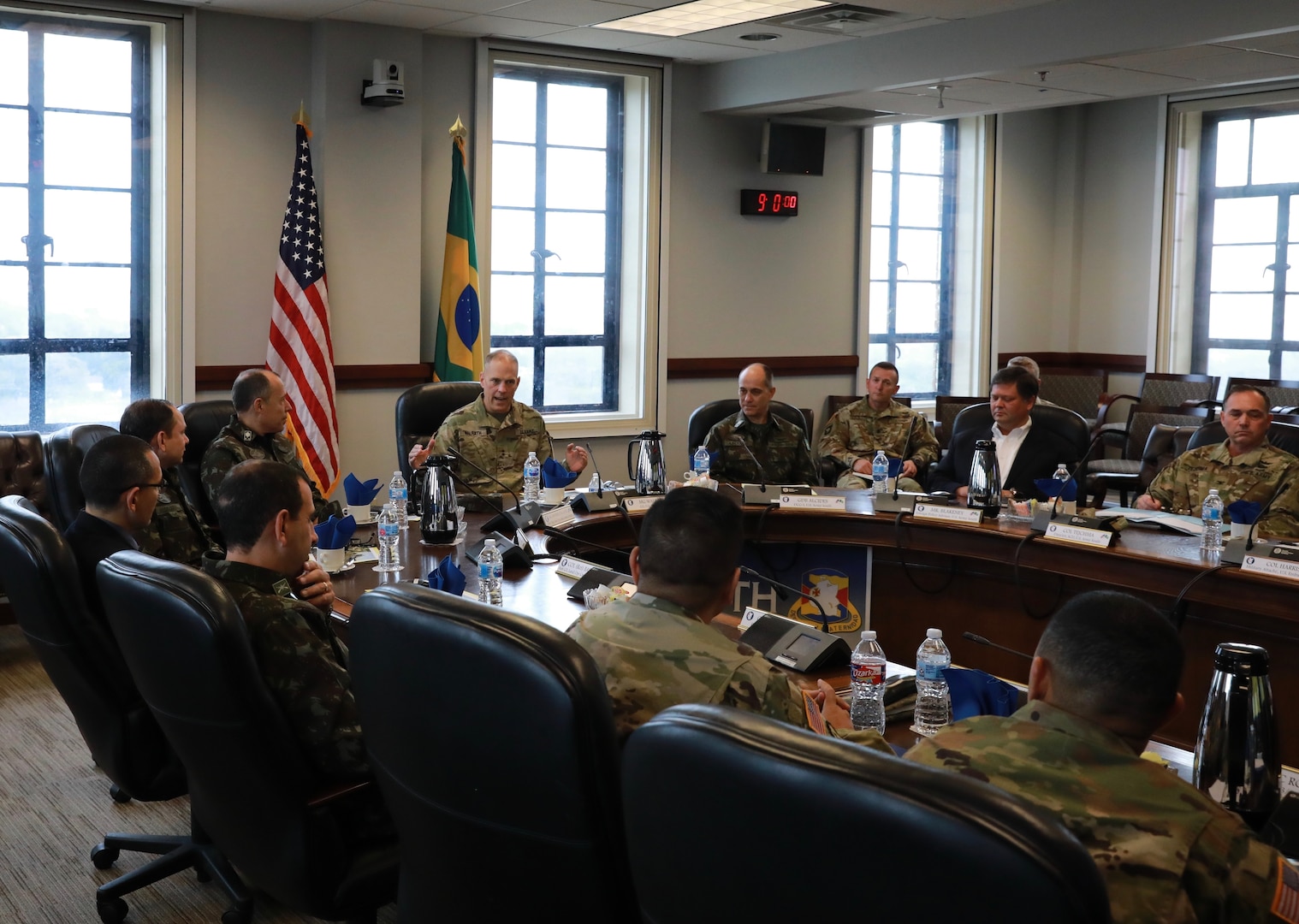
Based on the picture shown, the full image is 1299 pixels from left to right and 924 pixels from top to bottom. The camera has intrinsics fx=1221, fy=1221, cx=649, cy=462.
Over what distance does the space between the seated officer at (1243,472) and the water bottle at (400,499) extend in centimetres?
264

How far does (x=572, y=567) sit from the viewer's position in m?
3.33

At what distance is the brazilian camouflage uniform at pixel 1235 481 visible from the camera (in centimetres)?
424

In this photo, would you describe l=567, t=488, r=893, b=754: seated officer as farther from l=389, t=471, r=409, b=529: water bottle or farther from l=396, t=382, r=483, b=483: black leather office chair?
l=396, t=382, r=483, b=483: black leather office chair

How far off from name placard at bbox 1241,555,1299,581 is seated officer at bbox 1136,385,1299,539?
0.91 metres

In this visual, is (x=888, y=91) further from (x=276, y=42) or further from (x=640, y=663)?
(x=640, y=663)

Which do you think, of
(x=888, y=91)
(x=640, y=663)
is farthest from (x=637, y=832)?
(x=888, y=91)

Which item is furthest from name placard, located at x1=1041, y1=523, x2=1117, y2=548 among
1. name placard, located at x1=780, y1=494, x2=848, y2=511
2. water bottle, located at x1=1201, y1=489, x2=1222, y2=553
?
name placard, located at x1=780, y1=494, x2=848, y2=511

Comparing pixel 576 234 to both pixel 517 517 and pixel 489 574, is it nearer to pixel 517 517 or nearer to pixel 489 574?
pixel 517 517

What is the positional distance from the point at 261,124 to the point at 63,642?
3.95 meters

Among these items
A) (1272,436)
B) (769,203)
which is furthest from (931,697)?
(769,203)

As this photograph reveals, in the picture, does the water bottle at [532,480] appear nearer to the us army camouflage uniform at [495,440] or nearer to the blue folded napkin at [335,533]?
the us army camouflage uniform at [495,440]

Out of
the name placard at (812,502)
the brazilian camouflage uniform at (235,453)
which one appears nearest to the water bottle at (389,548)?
the brazilian camouflage uniform at (235,453)

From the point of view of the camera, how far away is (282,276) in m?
5.79

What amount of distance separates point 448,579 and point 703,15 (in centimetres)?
384
